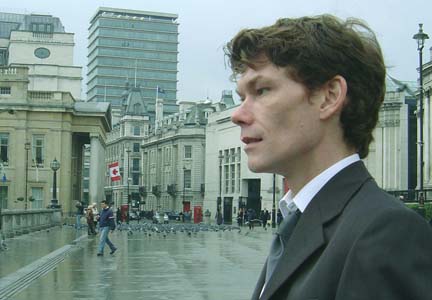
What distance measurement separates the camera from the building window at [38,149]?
2932 inches

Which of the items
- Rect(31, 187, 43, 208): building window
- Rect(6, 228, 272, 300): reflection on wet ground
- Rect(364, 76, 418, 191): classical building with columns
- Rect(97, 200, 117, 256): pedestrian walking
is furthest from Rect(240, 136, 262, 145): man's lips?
Rect(364, 76, 418, 191): classical building with columns

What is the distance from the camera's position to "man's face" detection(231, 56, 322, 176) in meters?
2.33

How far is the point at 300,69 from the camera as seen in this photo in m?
2.30

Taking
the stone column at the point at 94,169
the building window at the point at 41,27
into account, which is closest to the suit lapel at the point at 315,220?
the stone column at the point at 94,169

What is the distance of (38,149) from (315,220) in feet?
247

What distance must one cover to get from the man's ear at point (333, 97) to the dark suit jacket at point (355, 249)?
6.8 inches

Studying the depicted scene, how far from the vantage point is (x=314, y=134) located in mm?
2334

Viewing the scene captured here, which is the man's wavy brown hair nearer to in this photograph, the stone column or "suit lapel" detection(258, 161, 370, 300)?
"suit lapel" detection(258, 161, 370, 300)

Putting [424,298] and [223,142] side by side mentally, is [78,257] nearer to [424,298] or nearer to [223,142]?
[424,298]

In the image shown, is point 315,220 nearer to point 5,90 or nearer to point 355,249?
point 355,249

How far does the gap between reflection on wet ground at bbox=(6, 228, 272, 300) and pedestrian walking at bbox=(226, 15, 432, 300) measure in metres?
11.8

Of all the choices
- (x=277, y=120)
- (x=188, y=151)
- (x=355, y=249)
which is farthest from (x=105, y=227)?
(x=188, y=151)

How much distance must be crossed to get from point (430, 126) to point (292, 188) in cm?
6981

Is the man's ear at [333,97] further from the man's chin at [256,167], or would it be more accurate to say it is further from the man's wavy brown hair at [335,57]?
the man's chin at [256,167]
